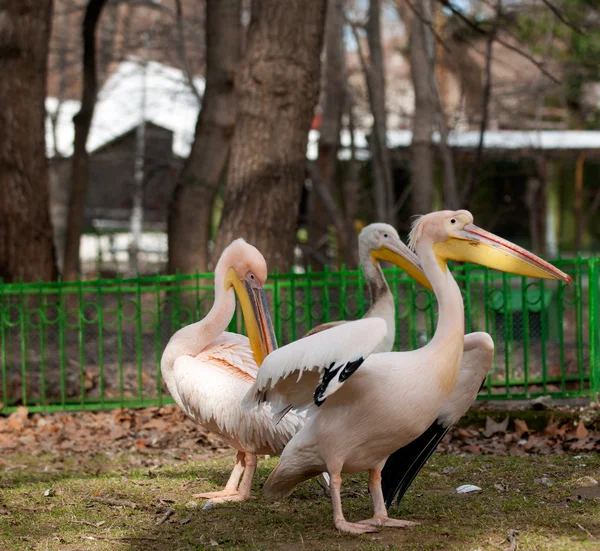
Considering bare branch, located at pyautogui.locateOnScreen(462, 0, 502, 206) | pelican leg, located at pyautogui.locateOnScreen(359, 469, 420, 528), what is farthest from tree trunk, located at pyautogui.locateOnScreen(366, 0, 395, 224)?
pelican leg, located at pyautogui.locateOnScreen(359, 469, 420, 528)

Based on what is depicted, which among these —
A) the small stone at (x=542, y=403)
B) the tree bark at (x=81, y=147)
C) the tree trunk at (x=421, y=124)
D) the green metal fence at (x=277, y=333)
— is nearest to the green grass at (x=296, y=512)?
the small stone at (x=542, y=403)

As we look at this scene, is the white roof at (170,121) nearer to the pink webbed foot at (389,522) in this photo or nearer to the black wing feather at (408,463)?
the black wing feather at (408,463)

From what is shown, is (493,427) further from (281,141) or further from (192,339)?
(281,141)

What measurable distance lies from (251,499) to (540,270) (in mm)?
2249

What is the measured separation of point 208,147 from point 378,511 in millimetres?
8178

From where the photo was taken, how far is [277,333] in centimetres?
859

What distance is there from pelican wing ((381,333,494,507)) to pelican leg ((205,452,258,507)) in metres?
0.91

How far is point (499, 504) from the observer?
5.16m

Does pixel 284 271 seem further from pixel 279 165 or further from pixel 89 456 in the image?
pixel 89 456

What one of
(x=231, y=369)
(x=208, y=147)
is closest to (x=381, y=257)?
(x=231, y=369)

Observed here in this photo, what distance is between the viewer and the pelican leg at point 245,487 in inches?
219

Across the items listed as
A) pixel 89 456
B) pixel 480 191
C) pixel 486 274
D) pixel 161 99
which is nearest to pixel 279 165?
pixel 486 274

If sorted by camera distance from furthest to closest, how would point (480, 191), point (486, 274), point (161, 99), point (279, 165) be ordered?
point (161, 99) → point (480, 191) → point (279, 165) → point (486, 274)

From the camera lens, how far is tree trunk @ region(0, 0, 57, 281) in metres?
10.4
